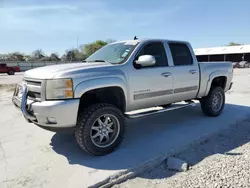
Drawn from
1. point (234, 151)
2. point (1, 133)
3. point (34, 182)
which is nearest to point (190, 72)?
point (234, 151)

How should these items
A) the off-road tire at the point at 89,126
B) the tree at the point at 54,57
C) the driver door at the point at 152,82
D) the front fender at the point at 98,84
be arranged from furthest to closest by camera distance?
the tree at the point at 54,57, the driver door at the point at 152,82, the off-road tire at the point at 89,126, the front fender at the point at 98,84

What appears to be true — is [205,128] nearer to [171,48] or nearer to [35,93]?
[171,48]

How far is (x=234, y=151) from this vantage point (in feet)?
13.7

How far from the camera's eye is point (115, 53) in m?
4.74

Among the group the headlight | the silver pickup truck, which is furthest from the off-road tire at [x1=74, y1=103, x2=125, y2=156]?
the headlight

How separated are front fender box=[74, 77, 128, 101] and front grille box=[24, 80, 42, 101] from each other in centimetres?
60

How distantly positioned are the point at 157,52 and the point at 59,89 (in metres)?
2.40

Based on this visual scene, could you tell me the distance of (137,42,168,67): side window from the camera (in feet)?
15.8

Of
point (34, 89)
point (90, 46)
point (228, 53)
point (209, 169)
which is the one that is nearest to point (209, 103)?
point (209, 169)

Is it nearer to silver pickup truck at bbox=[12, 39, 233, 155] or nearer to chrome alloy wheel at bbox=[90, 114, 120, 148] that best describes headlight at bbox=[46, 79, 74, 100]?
silver pickup truck at bbox=[12, 39, 233, 155]

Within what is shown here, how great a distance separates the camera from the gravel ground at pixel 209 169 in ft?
10.4

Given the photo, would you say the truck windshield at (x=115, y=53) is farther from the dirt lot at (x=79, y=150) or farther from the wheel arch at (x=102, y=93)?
the dirt lot at (x=79, y=150)

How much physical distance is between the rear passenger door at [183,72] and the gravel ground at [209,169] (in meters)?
1.21

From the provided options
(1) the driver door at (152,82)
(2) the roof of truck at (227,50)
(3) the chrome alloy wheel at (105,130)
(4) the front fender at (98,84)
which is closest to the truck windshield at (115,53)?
(1) the driver door at (152,82)
